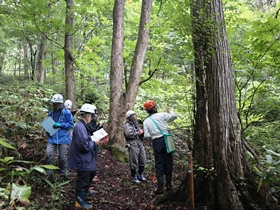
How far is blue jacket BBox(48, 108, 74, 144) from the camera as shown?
5539mm

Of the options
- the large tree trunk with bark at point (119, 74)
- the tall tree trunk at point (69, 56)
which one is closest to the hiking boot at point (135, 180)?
the large tree trunk with bark at point (119, 74)

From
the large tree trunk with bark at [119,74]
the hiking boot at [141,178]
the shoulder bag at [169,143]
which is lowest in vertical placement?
the hiking boot at [141,178]

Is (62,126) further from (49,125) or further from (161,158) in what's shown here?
(161,158)

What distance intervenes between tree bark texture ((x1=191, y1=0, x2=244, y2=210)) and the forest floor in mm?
742

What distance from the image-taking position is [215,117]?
12.5ft

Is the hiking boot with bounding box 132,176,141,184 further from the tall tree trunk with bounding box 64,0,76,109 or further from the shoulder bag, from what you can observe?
the tall tree trunk with bounding box 64,0,76,109

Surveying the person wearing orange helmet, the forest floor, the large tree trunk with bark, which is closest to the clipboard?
the forest floor

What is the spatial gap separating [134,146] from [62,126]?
1.86m

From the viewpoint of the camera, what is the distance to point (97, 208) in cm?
463

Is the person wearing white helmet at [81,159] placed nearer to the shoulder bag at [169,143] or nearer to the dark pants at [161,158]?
the dark pants at [161,158]

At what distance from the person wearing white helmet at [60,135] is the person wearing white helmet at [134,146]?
1436 millimetres

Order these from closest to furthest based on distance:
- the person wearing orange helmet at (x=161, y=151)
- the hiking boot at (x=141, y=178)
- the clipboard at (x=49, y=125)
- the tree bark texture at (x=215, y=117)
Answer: the tree bark texture at (x=215, y=117)
the person wearing orange helmet at (x=161, y=151)
the clipboard at (x=49, y=125)
the hiking boot at (x=141, y=178)

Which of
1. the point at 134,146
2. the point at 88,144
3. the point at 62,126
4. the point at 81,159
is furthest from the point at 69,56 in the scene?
the point at 81,159

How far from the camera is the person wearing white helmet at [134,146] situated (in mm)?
6148
